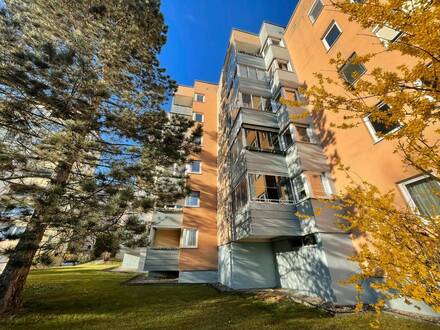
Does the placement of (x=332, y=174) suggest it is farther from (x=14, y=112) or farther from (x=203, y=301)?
(x=14, y=112)

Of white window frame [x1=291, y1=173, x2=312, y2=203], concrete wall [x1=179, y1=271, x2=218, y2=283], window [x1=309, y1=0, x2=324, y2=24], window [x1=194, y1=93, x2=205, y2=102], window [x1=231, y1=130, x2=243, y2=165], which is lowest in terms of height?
concrete wall [x1=179, y1=271, x2=218, y2=283]

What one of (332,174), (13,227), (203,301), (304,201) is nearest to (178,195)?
(203,301)

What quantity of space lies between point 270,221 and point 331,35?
37.9 feet

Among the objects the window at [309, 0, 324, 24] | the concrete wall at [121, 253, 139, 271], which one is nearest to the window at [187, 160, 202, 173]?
the window at [309, 0, 324, 24]

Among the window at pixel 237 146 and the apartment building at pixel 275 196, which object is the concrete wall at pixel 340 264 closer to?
the apartment building at pixel 275 196

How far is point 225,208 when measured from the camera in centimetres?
1475

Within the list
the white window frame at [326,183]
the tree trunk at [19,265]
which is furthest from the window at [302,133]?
the tree trunk at [19,265]

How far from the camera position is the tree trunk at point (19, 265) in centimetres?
575

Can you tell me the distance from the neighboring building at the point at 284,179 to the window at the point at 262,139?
67 millimetres

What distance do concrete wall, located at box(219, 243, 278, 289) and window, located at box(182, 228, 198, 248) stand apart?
11.0ft

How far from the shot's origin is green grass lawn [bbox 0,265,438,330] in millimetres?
5863

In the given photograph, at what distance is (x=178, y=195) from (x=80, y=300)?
596 cm

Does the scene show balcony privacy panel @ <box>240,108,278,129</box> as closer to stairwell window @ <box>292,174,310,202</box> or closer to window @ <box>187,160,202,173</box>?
stairwell window @ <box>292,174,310,202</box>

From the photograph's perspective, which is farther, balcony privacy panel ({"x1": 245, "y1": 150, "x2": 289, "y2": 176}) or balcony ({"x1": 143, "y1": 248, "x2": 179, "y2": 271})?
balcony ({"x1": 143, "y1": 248, "x2": 179, "y2": 271})
